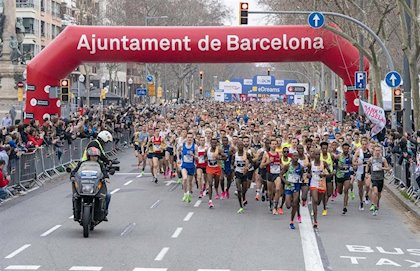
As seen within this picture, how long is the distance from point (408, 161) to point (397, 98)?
3.89 meters

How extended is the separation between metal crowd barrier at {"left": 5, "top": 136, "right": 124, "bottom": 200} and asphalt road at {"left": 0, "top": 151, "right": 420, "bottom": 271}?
0.65m

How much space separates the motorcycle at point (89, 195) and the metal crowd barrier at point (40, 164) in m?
6.52

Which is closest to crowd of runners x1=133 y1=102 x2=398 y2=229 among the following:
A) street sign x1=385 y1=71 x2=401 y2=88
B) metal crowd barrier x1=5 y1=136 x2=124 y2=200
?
street sign x1=385 y1=71 x2=401 y2=88

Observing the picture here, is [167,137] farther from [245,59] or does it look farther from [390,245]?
[390,245]

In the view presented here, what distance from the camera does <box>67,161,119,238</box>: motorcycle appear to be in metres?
15.6

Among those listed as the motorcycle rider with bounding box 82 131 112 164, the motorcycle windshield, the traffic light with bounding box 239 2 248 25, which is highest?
the traffic light with bounding box 239 2 248 25

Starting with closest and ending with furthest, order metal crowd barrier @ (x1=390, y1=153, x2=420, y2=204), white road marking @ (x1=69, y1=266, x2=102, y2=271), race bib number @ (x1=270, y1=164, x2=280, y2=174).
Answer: white road marking @ (x1=69, y1=266, x2=102, y2=271) → race bib number @ (x1=270, y1=164, x2=280, y2=174) → metal crowd barrier @ (x1=390, y1=153, x2=420, y2=204)

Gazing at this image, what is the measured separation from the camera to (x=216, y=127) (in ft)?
102

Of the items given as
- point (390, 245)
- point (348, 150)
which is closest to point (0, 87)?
point (348, 150)

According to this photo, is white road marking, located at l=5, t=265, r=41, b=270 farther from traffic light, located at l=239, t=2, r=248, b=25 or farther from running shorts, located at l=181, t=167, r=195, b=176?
traffic light, located at l=239, t=2, r=248, b=25

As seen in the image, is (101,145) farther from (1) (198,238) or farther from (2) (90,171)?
(1) (198,238)

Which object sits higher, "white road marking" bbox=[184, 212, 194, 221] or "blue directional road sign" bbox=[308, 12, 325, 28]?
"blue directional road sign" bbox=[308, 12, 325, 28]

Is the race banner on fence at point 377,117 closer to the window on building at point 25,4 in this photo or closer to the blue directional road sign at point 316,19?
the blue directional road sign at point 316,19

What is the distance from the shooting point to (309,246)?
50.2 feet
